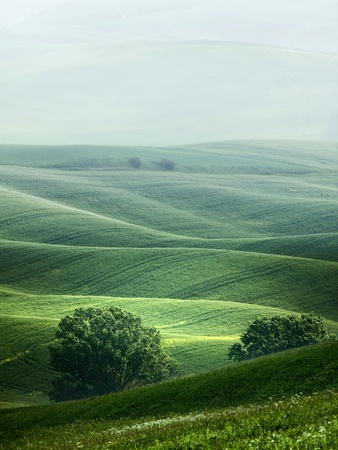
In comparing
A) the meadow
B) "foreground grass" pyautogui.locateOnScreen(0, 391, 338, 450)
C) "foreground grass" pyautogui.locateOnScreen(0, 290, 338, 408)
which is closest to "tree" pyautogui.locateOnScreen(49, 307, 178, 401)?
"foreground grass" pyautogui.locateOnScreen(0, 290, 338, 408)

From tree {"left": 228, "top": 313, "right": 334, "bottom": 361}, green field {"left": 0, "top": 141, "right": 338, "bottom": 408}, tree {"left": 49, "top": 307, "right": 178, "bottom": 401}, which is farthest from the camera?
green field {"left": 0, "top": 141, "right": 338, "bottom": 408}

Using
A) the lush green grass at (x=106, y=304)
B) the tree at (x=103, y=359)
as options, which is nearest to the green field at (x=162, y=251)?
the lush green grass at (x=106, y=304)

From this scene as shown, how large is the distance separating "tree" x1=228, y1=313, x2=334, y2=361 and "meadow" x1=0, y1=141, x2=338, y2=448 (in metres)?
2.67

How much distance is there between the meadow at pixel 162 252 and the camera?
65500 mm

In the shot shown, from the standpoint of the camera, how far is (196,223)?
427 feet

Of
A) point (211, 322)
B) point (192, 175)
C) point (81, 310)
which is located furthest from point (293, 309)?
point (192, 175)

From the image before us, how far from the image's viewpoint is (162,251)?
9938 cm

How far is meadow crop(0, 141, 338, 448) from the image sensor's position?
65500 millimetres

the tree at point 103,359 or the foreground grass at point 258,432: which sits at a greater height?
the foreground grass at point 258,432

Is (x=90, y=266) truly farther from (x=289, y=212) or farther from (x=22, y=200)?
(x=289, y=212)

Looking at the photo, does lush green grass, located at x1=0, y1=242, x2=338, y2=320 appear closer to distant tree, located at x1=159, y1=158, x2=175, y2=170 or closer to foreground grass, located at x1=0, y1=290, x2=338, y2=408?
foreground grass, located at x1=0, y1=290, x2=338, y2=408

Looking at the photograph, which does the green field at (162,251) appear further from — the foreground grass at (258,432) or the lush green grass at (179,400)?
the foreground grass at (258,432)

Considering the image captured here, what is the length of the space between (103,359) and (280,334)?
42.1ft

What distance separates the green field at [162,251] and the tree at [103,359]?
258 cm
